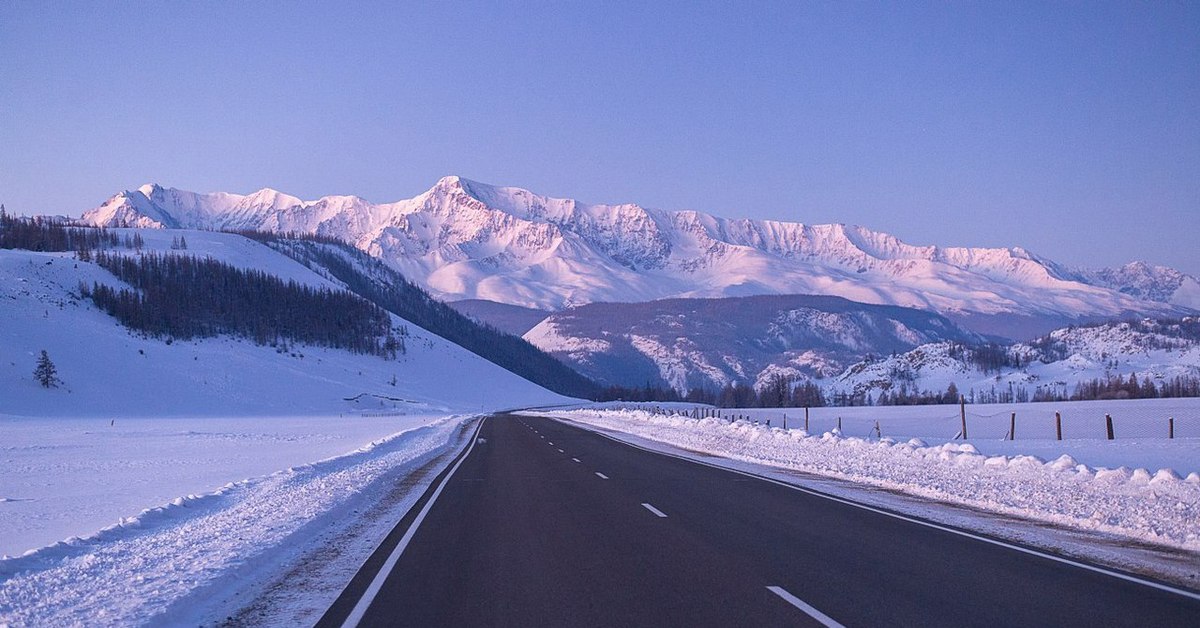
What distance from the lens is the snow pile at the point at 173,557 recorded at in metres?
9.05

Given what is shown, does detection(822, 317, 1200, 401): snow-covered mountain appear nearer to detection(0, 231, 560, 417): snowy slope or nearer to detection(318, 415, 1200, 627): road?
detection(0, 231, 560, 417): snowy slope

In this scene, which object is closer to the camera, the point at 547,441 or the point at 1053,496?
the point at 1053,496

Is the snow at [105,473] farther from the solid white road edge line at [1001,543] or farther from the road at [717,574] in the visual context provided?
the solid white road edge line at [1001,543]

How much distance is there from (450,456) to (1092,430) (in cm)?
3597

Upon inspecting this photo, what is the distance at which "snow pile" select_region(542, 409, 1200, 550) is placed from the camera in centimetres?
1449

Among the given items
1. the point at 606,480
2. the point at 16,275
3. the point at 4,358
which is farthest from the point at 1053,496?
the point at 16,275

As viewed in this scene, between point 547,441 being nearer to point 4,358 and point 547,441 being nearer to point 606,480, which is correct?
point 606,480

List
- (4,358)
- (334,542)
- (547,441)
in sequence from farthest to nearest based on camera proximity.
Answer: (4,358), (547,441), (334,542)

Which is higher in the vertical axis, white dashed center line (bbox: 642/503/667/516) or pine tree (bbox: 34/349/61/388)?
pine tree (bbox: 34/349/61/388)

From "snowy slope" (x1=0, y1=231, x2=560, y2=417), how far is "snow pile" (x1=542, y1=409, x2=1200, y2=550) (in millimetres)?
89899

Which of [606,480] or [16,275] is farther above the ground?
[16,275]

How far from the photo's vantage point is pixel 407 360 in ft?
616

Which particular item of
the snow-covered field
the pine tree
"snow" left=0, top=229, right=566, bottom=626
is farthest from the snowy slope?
the snow-covered field

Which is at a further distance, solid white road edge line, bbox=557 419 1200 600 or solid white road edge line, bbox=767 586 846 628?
solid white road edge line, bbox=557 419 1200 600
